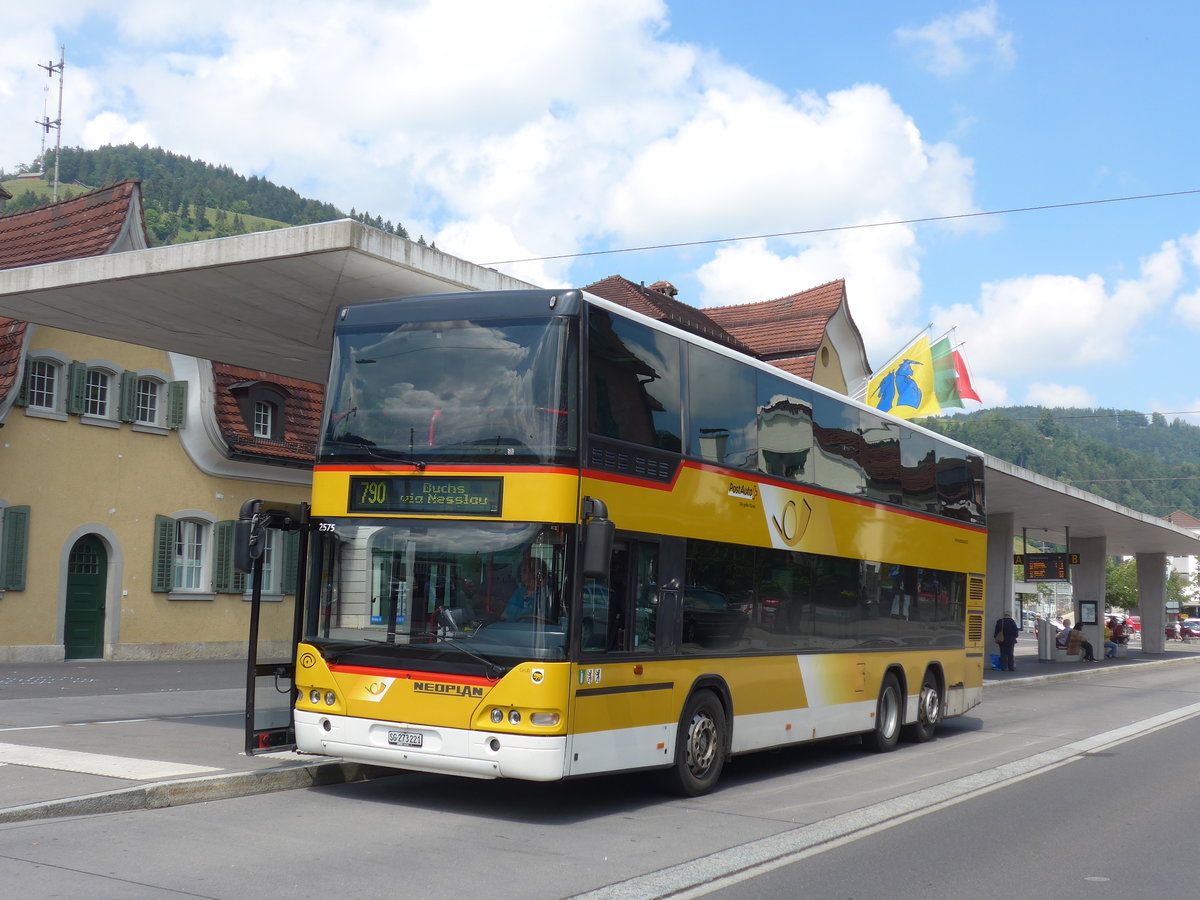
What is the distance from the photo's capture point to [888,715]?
15.8 m

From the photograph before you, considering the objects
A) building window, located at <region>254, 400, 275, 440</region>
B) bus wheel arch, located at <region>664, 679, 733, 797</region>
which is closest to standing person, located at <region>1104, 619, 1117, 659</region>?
building window, located at <region>254, 400, 275, 440</region>

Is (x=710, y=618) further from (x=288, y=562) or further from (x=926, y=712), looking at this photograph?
(x=288, y=562)

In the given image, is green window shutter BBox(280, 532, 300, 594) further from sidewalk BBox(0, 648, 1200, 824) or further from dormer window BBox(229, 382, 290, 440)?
sidewalk BBox(0, 648, 1200, 824)

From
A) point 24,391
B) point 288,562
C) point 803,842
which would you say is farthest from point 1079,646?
point 803,842

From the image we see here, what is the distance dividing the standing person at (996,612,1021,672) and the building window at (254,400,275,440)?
2158 cm

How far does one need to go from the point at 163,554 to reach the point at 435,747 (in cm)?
2037

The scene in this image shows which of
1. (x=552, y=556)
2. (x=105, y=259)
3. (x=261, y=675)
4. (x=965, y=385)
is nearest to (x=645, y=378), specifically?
(x=552, y=556)

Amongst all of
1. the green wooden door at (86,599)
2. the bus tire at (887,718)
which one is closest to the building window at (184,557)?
the green wooden door at (86,599)

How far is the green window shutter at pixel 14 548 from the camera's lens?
965 inches

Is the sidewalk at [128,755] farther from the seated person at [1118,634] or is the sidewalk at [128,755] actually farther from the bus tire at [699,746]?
the seated person at [1118,634]

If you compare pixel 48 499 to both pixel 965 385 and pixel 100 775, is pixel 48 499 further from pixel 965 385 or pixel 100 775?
pixel 965 385

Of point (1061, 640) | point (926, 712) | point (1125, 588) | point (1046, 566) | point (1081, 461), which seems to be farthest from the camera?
point (1081, 461)

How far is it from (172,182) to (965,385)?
121 m

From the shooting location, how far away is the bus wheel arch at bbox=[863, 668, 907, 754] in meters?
15.5
